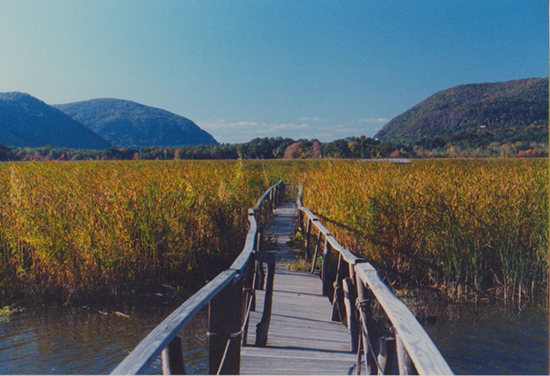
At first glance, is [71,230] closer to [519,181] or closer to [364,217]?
[364,217]

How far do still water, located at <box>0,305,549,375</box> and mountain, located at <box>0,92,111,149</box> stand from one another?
522 ft

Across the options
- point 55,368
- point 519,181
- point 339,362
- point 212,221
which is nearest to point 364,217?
point 212,221

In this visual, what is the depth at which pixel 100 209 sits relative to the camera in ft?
20.2

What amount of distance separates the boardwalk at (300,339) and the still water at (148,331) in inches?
39.7

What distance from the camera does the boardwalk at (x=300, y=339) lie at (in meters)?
3.37

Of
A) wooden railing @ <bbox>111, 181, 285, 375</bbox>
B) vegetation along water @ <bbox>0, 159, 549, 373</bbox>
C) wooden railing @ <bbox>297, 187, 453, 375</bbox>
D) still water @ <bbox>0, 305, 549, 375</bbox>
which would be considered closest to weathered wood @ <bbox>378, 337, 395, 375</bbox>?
wooden railing @ <bbox>297, 187, 453, 375</bbox>

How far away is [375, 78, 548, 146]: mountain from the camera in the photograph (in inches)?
2170

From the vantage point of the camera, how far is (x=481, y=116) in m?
77.4

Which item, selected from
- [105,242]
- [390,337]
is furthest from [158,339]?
[105,242]

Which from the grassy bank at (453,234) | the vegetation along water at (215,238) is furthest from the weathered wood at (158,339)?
the grassy bank at (453,234)

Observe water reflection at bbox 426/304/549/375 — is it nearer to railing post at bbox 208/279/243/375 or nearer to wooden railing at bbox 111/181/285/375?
wooden railing at bbox 111/181/285/375

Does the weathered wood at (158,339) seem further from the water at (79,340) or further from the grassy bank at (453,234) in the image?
the grassy bank at (453,234)

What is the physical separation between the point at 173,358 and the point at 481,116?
281 ft

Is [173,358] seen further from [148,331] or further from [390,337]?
[148,331]
